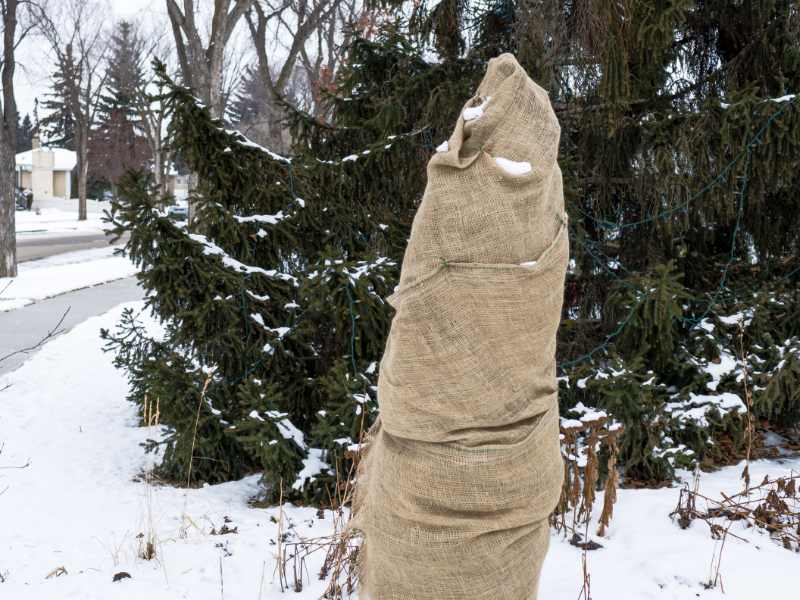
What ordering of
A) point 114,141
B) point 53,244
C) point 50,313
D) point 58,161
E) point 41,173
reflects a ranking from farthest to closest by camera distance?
point 58,161 → point 41,173 → point 114,141 → point 53,244 → point 50,313

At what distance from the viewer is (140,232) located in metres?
4.37

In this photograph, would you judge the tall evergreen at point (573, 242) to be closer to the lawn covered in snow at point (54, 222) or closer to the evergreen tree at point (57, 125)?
the lawn covered in snow at point (54, 222)

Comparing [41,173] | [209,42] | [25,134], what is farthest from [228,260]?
[25,134]

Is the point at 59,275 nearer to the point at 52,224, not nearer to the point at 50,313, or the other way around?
the point at 50,313

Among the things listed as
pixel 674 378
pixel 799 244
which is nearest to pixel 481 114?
pixel 674 378

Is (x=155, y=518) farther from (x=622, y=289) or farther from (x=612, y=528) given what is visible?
(x=622, y=289)

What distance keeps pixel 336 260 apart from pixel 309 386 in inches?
45.7

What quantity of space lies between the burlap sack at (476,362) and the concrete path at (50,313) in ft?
18.3

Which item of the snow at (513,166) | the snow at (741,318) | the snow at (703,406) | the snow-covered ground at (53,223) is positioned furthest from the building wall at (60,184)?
the snow at (513,166)

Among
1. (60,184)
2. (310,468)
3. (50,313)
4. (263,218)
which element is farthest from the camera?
(60,184)

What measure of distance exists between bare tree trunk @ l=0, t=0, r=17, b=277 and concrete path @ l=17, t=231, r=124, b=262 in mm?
4420

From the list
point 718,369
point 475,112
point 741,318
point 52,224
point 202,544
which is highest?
point 475,112

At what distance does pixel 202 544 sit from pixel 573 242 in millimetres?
3384

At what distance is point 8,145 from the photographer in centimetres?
1467
